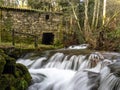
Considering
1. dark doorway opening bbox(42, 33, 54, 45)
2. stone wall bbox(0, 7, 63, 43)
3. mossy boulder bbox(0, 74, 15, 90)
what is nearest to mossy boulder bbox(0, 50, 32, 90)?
mossy boulder bbox(0, 74, 15, 90)

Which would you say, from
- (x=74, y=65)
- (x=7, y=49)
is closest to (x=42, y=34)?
(x=7, y=49)

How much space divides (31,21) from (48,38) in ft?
5.91

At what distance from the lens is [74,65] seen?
1159 centimetres

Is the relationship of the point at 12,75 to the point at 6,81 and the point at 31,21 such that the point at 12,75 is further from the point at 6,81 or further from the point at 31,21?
the point at 31,21

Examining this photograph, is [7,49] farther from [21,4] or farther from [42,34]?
[21,4]

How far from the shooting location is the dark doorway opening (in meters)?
18.1

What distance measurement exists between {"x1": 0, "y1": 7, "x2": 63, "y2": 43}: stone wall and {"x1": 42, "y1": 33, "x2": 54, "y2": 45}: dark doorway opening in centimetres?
33

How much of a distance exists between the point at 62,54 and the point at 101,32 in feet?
12.4

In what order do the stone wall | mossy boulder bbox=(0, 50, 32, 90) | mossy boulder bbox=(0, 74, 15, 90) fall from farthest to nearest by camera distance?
the stone wall, mossy boulder bbox=(0, 50, 32, 90), mossy boulder bbox=(0, 74, 15, 90)

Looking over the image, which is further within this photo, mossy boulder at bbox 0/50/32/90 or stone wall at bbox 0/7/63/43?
stone wall at bbox 0/7/63/43

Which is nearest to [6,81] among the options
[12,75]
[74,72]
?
[12,75]

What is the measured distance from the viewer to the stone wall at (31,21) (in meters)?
16.3

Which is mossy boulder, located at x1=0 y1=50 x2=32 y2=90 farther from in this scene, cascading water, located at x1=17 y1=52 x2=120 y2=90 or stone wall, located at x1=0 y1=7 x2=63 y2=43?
stone wall, located at x1=0 y1=7 x2=63 y2=43

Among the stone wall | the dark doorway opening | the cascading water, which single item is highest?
the stone wall
